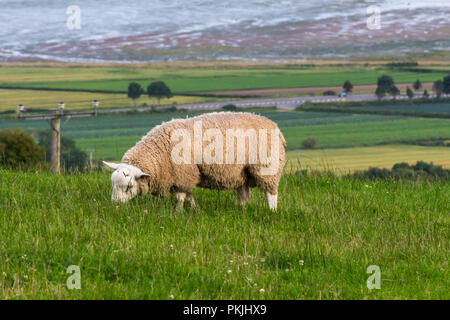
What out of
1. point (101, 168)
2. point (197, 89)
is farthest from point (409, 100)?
point (101, 168)

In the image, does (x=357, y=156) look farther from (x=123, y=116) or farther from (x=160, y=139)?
(x=160, y=139)

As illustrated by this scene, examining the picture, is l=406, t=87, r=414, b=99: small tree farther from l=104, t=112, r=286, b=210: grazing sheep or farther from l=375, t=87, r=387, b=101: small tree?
l=104, t=112, r=286, b=210: grazing sheep

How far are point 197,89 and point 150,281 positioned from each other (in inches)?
7320

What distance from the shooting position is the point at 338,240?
920 centimetres

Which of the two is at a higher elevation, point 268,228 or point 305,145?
point 268,228

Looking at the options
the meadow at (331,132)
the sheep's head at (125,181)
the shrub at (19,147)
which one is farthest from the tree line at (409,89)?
the sheep's head at (125,181)

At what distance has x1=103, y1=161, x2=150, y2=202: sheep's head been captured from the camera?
10.6 metres

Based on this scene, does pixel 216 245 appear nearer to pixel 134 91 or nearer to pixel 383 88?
pixel 383 88

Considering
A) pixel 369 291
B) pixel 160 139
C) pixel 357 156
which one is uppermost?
pixel 160 139

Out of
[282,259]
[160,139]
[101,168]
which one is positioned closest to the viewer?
[282,259]

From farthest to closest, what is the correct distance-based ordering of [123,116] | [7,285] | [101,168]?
1. [123,116]
2. [101,168]
3. [7,285]

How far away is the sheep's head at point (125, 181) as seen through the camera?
1057cm

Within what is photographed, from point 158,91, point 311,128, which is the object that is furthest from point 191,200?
point 158,91

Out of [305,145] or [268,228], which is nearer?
[268,228]
